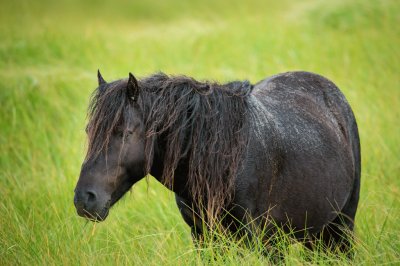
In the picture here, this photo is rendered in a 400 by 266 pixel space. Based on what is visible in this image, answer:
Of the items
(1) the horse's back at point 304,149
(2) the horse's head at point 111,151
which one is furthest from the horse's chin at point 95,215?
(1) the horse's back at point 304,149

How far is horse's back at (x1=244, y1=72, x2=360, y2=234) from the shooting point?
12.3 feet

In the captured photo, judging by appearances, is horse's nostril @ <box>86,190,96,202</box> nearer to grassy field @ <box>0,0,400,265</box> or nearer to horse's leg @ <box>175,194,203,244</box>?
grassy field @ <box>0,0,400,265</box>

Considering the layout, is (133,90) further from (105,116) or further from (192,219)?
(192,219)

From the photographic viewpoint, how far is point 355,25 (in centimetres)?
1055

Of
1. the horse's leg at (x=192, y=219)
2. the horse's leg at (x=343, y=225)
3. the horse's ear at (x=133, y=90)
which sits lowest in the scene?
the horse's leg at (x=343, y=225)

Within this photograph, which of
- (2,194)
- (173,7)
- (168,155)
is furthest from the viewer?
(173,7)

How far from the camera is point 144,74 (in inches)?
253

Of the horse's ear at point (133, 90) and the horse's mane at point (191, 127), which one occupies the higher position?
the horse's ear at point (133, 90)

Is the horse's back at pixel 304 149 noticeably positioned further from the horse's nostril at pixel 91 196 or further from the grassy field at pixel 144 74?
Result: the horse's nostril at pixel 91 196

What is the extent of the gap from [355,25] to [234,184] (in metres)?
7.81

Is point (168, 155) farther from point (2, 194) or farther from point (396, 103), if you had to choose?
point (396, 103)

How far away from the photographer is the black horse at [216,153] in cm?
329

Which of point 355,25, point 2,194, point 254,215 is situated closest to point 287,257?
point 254,215

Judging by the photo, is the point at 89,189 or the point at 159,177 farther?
the point at 159,177
